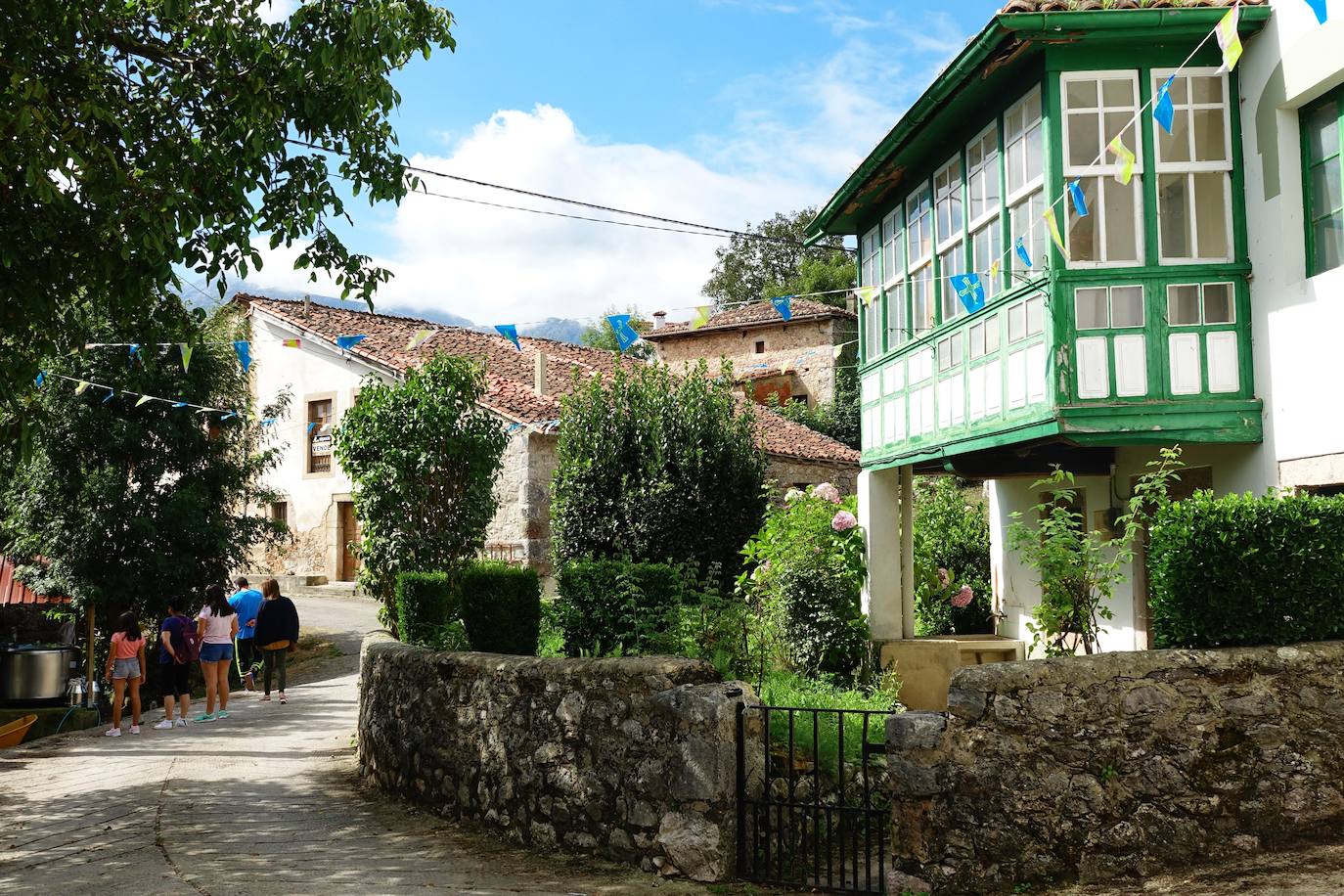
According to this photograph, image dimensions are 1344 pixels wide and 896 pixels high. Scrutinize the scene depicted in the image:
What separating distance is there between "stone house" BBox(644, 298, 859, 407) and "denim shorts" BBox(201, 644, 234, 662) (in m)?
20.2

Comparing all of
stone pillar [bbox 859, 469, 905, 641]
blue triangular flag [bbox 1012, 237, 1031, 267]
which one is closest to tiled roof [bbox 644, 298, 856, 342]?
stone pillar [bbox 859, 469, 905, 641]

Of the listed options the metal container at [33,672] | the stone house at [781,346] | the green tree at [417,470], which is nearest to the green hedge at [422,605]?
the green tree at [417,470]

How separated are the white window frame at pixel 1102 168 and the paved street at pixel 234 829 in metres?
6.18

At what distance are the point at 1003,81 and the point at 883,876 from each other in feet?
23.8

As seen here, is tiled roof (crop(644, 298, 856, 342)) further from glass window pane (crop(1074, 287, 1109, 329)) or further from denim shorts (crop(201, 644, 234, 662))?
glass window pane (crop(1074, 287, 1109, 329))

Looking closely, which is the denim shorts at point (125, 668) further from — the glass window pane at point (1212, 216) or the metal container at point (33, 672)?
the glass window pane at point (1212, 216)

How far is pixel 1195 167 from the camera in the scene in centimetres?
938

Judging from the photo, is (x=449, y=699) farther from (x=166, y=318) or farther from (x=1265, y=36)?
(x=1265, y=36)

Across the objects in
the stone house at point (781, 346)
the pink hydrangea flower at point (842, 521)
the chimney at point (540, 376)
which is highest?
the stone house at point (781, 346)

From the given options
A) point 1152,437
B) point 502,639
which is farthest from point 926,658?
point 502,639

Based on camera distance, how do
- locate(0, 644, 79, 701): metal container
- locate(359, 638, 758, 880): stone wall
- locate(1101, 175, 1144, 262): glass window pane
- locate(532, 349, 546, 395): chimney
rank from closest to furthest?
locate(359, 638, 758, 880): stone wall, locate(1101, 175, 1144, 262): glass window pane, locate(0, 644, 79, 701): metal container, locate(532, 349, 546, 395): chimney

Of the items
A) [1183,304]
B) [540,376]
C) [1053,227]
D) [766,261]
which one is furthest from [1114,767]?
[766,261]

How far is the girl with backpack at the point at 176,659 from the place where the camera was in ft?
43.4

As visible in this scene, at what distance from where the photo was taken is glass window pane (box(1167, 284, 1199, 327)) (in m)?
9.28
